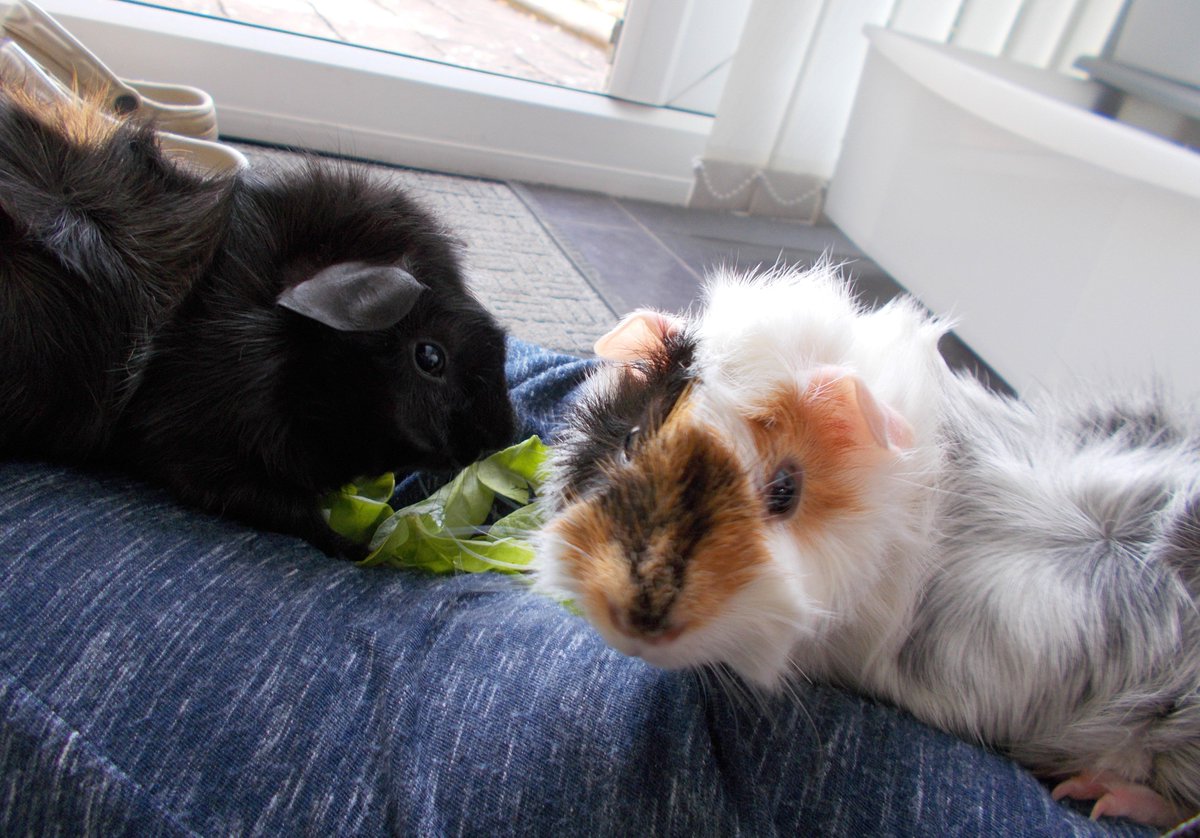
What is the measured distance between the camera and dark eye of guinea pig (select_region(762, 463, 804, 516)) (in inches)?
A: 25.7

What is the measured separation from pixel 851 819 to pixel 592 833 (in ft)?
0.67

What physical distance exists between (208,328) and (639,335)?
0.43 metres

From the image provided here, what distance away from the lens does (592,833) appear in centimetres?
64

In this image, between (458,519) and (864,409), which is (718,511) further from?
(458,519)

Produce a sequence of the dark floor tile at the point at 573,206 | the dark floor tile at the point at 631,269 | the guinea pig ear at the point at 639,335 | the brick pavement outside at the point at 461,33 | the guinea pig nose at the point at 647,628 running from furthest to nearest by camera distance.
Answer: the brick pavement outside at the point at 461,33, the dark floor tile at the point at 573,206, the dark floor tile at the point at 631,269, the guinea pig ear at the point at 639,335, the guinea pig nose at the point at 647,628

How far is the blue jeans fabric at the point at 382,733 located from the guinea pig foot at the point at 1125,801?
0.11 feet

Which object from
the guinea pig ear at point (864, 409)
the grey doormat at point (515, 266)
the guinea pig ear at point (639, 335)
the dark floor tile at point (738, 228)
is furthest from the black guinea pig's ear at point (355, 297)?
the dark floor tile at point (738, 228)

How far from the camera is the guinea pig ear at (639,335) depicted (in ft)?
2.55

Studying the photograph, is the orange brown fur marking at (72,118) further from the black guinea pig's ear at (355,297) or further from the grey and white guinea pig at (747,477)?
the grey and white guinea pig at (747,477)

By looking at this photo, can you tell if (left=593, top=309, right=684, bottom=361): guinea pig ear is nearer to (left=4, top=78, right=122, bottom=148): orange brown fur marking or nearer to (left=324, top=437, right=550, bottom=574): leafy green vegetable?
(left=324, top=437, right=550, bottom=574): leafy green vegetable

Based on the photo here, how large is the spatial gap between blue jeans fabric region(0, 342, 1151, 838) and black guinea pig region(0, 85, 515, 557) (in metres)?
0.12

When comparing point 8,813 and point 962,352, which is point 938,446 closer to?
point 8,813

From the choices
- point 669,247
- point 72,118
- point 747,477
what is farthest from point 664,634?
point 669,247

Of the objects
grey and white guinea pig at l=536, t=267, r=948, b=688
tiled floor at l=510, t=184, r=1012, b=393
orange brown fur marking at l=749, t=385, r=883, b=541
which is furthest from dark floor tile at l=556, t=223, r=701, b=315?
orange brown fur marking at l=749, t=385, r=883, b=541
